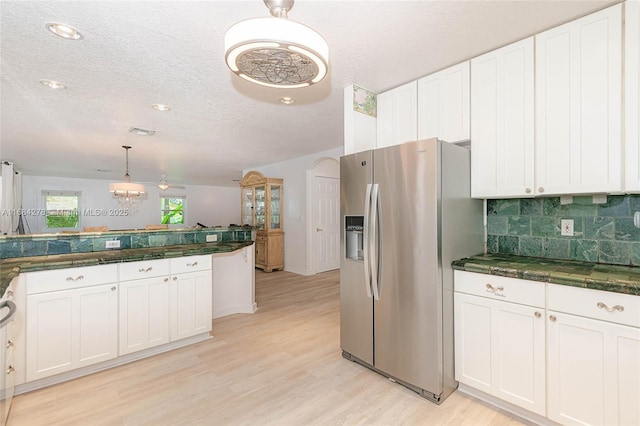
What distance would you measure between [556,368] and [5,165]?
913 centimetres

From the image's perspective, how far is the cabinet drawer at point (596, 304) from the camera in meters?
1.37

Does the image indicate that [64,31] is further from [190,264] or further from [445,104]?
[445,104]

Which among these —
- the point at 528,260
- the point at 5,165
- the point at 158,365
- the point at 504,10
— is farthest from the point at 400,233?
the point at 5,165

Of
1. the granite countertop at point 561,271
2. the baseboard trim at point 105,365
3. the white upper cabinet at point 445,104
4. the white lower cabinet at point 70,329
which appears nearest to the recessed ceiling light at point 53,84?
the white lower cabinet at point 70,329

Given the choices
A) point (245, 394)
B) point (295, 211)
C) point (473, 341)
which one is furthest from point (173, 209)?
point (473, 341)

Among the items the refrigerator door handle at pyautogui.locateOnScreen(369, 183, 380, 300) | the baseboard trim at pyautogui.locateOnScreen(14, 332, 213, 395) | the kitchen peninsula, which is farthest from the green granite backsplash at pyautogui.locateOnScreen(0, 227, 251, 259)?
the refrigerator door handle at pyautogui.locateOnScreen(369, 183, 380, 300)

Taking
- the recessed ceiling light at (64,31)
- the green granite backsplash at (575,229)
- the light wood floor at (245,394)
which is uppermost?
the recessed ceiling light at (64,31)

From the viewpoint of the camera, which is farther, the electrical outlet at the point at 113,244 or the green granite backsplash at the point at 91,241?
the electrical outlet at the point at 113,244

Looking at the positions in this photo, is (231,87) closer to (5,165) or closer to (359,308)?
(359,308)

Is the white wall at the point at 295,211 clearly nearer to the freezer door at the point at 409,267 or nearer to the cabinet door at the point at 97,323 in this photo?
the freezer door at the point at 409,267

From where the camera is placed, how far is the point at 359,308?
2.32 meters

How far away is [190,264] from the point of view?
2723 mm

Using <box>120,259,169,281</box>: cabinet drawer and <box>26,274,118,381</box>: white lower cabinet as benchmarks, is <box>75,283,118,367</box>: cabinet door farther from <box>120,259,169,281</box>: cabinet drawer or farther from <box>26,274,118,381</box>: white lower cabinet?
<box>120,259,169,281</box>: cabinet drawer

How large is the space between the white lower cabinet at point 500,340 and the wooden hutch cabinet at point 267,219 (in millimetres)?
4727
